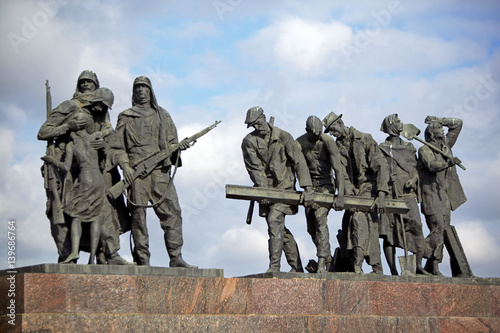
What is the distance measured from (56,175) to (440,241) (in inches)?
309

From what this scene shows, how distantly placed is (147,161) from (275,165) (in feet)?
8.36

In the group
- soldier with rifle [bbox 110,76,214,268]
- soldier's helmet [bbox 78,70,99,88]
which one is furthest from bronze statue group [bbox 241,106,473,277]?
soldier's helmet [bbox 78,70,99,88]

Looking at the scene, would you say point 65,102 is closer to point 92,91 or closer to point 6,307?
point 92,91

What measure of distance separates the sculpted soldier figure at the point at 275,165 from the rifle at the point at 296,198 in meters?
0.14

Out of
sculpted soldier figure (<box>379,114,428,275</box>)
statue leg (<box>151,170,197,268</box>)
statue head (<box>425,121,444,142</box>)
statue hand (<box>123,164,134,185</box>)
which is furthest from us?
statue head (<box>425,121,444,142</box>)

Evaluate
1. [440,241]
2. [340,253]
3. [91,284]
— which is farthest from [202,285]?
[440,241]

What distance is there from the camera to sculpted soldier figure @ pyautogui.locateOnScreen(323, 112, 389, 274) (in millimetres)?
15961

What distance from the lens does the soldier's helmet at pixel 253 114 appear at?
15.1m

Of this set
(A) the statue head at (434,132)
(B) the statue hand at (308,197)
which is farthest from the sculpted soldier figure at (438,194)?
(B) the statue hand at (308,197)

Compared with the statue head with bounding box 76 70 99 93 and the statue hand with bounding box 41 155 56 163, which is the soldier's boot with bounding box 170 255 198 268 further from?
the statue head with bounding box 76 70 99 93

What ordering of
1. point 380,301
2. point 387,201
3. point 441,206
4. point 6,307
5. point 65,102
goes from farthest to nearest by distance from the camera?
point 441,206 → point 387,201 → point 380,301 → point 65,102 → point 6,307

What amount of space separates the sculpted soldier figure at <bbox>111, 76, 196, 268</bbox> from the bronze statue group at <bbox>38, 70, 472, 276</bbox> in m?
0.02

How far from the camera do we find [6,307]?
11.8 metres

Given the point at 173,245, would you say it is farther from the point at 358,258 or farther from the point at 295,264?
the point at 358,258
